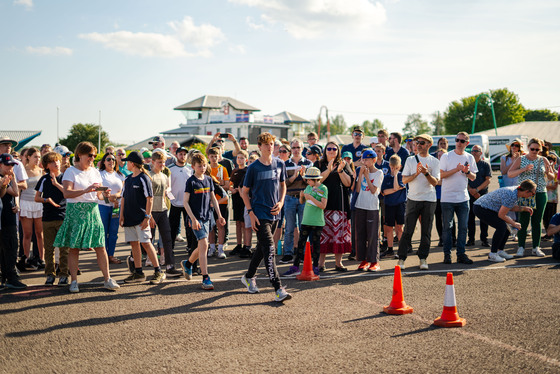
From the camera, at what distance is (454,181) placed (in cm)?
908

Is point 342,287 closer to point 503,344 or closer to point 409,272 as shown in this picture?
point 409,272

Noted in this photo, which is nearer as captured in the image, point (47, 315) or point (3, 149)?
point (47, 315)

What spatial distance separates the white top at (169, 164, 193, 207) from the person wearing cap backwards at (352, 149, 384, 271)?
318 centimetres

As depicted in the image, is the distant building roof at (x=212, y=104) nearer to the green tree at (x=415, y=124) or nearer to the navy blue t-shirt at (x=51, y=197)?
the green tree at (x=415, y=124)

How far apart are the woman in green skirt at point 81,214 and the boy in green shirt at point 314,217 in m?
2.87

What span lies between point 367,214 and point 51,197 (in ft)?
16.8

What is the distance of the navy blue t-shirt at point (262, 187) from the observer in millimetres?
6625

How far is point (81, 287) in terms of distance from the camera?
723cm

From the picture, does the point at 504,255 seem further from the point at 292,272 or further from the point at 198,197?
the point at 198,197

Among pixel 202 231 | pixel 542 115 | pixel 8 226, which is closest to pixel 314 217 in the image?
pixel 202 231

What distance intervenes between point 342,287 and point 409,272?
5.20 ft

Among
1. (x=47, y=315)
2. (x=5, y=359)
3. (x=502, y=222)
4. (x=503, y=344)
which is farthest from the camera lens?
(x=502, y=222)

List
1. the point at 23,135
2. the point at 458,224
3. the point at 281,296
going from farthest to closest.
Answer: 1. the point at 23,135
2. the point at 458,224
3. the point at 281,296

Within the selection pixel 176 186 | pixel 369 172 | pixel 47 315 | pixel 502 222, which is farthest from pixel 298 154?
pixel 47 315
